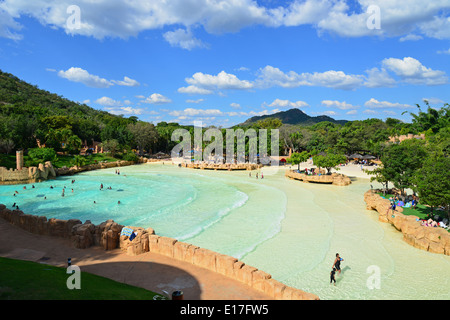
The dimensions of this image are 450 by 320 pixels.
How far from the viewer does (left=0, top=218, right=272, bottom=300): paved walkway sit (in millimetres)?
10102

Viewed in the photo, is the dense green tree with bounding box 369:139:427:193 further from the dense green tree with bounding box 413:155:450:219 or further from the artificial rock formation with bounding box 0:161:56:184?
the artificial rock formation with bounding box 0:161:56:184

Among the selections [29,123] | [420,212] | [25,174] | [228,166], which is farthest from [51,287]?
[29,123]

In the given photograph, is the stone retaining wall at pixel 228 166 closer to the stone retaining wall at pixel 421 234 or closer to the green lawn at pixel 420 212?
the green lawn at pixel 420 212

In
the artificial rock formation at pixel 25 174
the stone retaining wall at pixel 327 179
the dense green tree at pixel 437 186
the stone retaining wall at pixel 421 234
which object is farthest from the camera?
the artificial rock formation at pixel 25 174

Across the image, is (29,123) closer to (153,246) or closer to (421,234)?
(153,246)

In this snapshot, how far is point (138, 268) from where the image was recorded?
1189cm

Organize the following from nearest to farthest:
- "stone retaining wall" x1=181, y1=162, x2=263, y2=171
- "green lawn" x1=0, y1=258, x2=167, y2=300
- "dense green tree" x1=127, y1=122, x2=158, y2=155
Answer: "green lawn" x1=0, y1=258, x2=167, y2=300 → "stone retaining wall" x1=181, y1=162, x2=263, y2=171 → "dense green tree" x1=127, y1=122, x2=158, y2=155

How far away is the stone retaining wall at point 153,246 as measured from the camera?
989 centimetres

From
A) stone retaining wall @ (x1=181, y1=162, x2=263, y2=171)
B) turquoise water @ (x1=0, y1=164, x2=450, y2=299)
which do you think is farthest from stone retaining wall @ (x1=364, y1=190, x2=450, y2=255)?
stone retaining wall @ (x1=181, y1=162, x2=263, y2=171)

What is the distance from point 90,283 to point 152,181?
34.1 m

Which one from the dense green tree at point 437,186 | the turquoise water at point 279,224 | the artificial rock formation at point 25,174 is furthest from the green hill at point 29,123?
the dense green tree at point 437,186

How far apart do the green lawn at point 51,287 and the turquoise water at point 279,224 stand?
6.81 meters

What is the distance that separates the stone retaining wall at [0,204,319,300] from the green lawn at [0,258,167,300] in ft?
9.67
